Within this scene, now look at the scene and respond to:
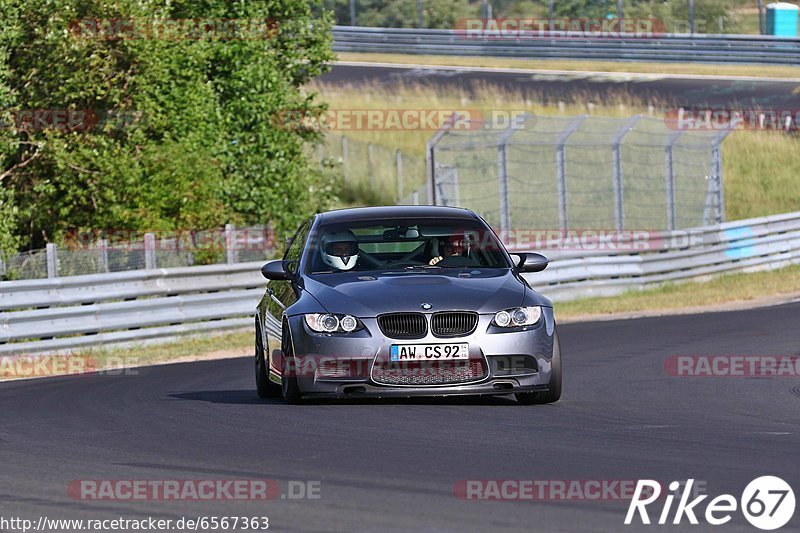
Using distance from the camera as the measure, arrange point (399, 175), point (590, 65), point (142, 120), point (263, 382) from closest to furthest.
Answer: point (263, 382), point (142, 120), point (399, 175), point (590, 65)

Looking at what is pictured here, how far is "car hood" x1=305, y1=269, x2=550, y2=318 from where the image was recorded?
32.8 feet

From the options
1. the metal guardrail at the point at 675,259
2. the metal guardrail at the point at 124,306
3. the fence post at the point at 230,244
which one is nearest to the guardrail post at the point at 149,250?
the metal guardrail at the point at 124,306

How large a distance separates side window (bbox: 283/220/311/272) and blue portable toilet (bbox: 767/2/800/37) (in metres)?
46.8

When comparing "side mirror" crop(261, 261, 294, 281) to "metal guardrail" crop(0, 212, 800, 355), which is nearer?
"side mirror" crop(261, 261, 294, 281)

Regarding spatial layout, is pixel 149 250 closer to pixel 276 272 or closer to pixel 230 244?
pixel 230 244

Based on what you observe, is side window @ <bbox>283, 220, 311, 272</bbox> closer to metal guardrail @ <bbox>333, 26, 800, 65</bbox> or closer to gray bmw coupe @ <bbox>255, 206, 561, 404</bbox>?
gray bmw coupe @ <bbox>255, 206, 561, 404</bbox>

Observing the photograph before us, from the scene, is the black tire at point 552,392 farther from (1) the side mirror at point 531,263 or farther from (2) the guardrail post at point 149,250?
(2) the guardrail post at point 149,250

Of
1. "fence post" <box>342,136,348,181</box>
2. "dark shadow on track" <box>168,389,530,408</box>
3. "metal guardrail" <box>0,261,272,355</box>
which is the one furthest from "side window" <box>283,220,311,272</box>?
"fence post" <box>342,136,348,181</box>

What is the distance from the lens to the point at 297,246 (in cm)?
1193

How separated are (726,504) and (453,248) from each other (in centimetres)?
523

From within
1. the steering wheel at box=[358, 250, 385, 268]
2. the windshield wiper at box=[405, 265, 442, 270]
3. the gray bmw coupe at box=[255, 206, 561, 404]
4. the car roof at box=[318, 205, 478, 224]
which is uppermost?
the car roof at box=[318, 205, 478, 224]

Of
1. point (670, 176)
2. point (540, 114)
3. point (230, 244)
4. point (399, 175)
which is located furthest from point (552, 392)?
point (540, 114)

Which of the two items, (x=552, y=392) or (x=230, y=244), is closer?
(x=552, y=392)

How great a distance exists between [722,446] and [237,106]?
66.3 ft
